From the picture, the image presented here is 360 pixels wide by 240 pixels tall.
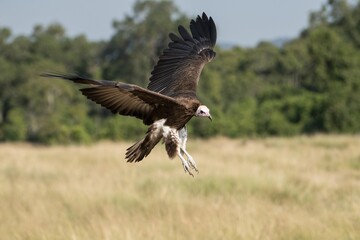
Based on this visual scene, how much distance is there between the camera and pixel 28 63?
3775 cm

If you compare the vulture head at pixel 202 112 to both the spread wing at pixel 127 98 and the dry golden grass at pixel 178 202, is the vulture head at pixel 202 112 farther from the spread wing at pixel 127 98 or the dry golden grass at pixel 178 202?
the dry golden grass at pixel 178 202

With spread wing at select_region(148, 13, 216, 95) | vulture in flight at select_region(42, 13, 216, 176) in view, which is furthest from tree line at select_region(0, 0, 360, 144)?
vulture in flight at select_region(42, 13, 216, 176)

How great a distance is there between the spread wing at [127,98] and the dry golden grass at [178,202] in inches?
82.1

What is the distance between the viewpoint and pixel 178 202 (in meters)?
6.98

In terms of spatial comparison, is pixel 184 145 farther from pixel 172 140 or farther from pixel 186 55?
pixel 186 55

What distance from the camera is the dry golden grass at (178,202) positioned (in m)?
5.44

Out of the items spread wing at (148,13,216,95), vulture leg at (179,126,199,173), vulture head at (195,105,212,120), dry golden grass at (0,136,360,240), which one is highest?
spread wing at (148,13,216,95)

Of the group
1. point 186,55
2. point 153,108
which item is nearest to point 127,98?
point 153,108

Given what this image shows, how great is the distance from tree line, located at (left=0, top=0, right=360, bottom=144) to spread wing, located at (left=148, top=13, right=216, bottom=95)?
21211 millimetres

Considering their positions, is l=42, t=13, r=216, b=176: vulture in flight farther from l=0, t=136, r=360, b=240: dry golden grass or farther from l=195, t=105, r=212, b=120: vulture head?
l=0, t=136, r=360, b=240: dry golden grass

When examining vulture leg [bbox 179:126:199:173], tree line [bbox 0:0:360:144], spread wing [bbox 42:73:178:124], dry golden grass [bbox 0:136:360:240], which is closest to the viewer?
spread wing [bbox 42:73:178:124]

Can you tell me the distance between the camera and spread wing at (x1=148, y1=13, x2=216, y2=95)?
425 cm

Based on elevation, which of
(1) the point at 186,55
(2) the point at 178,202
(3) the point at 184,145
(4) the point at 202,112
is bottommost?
(2) the point at 178,202

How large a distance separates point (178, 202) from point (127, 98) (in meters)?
3.86
